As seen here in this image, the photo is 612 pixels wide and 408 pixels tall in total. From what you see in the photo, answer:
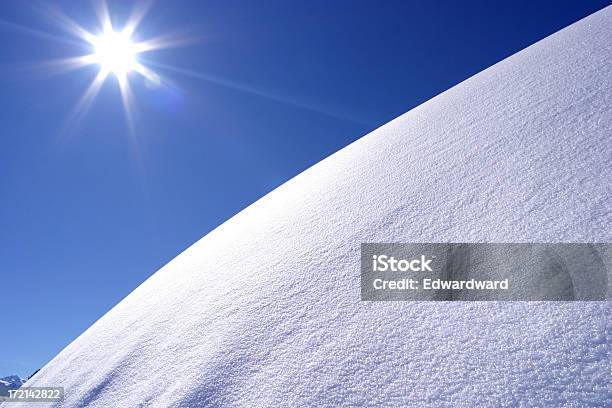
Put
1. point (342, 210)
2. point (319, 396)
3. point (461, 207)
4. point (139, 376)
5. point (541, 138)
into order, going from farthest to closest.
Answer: point (342, 210) → point (541, 138) → point (461, 207) → point (139, 376) → point (319, 396)

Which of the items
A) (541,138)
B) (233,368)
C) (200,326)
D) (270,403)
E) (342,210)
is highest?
(541,138)

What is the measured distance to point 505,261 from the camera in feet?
6.06

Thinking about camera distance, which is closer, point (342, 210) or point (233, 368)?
point (233, 368)

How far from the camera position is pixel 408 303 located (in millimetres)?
1896

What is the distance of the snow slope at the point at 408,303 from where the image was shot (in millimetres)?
1395

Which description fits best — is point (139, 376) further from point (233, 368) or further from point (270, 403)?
point (270, 403)

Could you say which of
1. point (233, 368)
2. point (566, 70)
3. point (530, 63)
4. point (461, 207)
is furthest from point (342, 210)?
point (530, 63)

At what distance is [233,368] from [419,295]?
94 centimetres

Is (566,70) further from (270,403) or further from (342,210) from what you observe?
(270,403)

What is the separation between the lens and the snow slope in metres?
1.39

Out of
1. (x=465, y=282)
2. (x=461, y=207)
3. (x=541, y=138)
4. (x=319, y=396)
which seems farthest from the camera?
(x=541, y=138)

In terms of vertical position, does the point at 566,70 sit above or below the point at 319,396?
above

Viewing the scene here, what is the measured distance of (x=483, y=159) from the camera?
2.78 m

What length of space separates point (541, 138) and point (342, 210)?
1.47 metres
